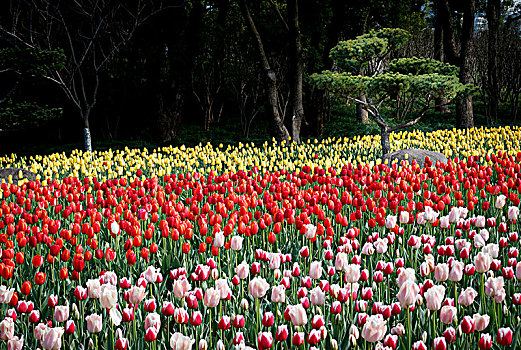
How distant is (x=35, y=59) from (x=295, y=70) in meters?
6.86

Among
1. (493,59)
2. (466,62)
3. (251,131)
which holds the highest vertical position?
(493,59)

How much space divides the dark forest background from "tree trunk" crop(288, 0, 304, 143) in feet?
0.10

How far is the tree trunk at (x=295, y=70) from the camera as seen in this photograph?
14.9 meters

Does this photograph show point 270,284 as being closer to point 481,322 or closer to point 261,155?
point 481,322

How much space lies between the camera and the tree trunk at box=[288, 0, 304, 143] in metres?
14.9

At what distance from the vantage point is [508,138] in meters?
13.7

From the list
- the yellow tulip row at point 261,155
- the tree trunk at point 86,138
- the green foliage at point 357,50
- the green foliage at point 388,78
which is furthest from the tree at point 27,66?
the green foliage at point 357,50

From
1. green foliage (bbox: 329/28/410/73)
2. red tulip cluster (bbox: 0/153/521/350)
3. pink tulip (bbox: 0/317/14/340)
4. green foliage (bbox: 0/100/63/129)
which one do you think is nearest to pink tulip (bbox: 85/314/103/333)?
red tulip cluster (bbox: 0/153/521/350)

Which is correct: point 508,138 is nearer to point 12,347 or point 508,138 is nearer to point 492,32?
point 492,32

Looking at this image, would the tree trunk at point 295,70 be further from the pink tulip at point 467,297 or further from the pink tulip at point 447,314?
the pink tulip at point 447,314

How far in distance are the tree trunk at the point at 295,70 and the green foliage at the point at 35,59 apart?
617 centimetres

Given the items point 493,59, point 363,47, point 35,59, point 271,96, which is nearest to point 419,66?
point 363,47

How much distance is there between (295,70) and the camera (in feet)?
49.5

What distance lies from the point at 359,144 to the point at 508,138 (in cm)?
415
